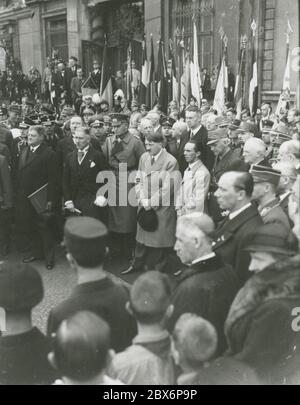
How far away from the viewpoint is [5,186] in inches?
→ 250

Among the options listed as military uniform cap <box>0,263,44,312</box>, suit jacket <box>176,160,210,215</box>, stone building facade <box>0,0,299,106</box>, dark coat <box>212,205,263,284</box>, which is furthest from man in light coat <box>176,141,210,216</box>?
stone building facade <box>0,0,299,106</box>

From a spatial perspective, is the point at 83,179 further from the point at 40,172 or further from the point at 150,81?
the point at 150,81

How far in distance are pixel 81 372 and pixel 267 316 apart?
954mm

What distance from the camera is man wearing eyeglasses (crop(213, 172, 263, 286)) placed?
11.6 ft

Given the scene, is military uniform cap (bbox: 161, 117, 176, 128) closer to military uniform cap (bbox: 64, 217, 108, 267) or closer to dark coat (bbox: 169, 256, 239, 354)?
dark coat (bbox: 169, 256, 239, 354)

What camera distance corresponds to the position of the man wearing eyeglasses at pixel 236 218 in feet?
11.6

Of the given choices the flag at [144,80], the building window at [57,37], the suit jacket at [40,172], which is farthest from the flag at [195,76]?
the building window at [57,37]

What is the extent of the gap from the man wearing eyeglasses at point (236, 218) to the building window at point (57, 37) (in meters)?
18.4

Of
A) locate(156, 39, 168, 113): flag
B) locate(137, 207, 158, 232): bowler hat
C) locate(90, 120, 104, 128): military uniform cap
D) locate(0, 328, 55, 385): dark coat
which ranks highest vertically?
locate(156, 39, 168, 113): flag

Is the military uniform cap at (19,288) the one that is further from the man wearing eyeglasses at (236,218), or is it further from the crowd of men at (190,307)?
the man wearing eyeglasses at (236,218)

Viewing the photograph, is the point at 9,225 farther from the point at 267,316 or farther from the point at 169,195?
the point at 267,316

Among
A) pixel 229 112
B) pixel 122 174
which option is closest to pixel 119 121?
pixel 122 174

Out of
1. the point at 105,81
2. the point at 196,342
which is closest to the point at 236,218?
the point at 196,342

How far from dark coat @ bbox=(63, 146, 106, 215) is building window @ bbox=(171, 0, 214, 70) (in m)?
10.2
